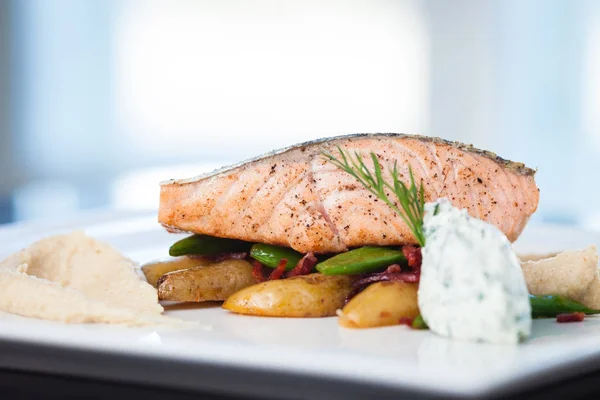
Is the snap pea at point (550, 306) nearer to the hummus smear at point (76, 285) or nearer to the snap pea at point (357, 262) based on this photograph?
the snap pea at point (357, 262)

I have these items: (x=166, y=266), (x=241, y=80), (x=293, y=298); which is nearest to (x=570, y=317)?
(x=293, y=298)

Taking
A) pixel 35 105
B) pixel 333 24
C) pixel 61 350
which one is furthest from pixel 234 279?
pixel 35 105

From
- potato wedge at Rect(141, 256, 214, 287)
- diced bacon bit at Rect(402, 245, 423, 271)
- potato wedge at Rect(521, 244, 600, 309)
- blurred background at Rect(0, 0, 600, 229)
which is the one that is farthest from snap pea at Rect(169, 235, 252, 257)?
blurred background at Rect(0, 0, 600, 229)

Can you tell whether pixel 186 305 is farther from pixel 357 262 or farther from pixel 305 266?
pixel 357 262

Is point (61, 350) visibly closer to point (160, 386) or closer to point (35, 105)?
point (160, 386)

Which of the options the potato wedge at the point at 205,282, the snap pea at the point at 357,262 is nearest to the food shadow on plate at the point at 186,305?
the potato wedge at the point at 205,282

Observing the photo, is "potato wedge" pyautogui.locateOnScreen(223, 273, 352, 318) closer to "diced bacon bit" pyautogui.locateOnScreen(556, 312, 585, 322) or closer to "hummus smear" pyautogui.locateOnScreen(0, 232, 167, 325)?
"hummus smear" pyautogui.locateOnScreen(0, 232, 167, 325)
